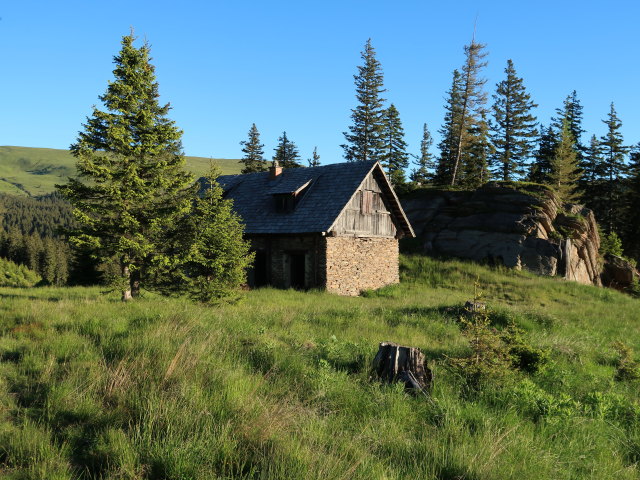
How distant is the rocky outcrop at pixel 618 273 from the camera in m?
32.7

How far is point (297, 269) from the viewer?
2456 centimetres

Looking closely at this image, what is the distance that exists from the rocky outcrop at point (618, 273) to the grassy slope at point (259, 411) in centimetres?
2921

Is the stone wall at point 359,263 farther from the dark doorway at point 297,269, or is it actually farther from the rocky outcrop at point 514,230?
the rocky outcrop at point 514,230

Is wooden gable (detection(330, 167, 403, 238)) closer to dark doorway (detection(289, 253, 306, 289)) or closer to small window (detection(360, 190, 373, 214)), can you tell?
small window (detection(360, 190, 373, 214))

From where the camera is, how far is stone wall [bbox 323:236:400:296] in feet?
76.1

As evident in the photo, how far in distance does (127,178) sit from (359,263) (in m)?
14.5

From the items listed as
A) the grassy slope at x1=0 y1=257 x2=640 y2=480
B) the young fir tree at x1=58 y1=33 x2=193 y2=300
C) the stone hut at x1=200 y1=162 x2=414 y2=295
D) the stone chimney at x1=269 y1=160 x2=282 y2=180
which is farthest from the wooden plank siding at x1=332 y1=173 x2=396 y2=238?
the grassy slope at x1=0 y1=257 x2=640 y2=480

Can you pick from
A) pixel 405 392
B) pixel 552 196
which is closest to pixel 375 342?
pixel 405 392

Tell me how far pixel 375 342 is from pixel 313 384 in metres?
3.43

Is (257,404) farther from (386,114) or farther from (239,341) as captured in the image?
(386,114)

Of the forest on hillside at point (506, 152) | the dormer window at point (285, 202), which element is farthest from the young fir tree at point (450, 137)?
the dormer window at point (285, 202)

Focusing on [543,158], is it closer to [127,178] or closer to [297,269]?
[297,269]

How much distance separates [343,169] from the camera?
2569 cm

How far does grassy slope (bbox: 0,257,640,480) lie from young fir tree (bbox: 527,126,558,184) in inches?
1834
